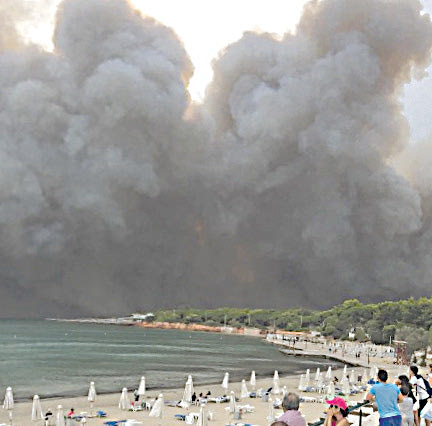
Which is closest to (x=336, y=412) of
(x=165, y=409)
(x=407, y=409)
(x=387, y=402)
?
(x=387, y=402)

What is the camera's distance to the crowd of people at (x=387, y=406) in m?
6.17

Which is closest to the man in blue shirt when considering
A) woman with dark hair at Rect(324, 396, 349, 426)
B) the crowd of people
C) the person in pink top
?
the crowd of people

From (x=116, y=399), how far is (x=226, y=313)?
6188 inches

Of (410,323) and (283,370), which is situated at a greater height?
(410,323)

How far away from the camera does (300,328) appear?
138 m

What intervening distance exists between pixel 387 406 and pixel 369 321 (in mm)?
95027

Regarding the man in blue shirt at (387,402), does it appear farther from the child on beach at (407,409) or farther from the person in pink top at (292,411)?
the person in pink top at (292,411)

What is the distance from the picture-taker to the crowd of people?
6172 mm

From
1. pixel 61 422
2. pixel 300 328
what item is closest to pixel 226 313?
pixel 300 328

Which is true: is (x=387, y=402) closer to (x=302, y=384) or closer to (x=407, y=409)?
(x=407, y=409)

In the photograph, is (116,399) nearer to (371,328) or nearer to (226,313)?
(371,328)

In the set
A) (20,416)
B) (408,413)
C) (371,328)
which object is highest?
(371,328)

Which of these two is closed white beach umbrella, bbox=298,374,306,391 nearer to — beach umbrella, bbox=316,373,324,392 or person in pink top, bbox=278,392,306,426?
beach umbrella, bbox=316,373,324,392

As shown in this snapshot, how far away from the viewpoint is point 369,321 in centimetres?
9906
